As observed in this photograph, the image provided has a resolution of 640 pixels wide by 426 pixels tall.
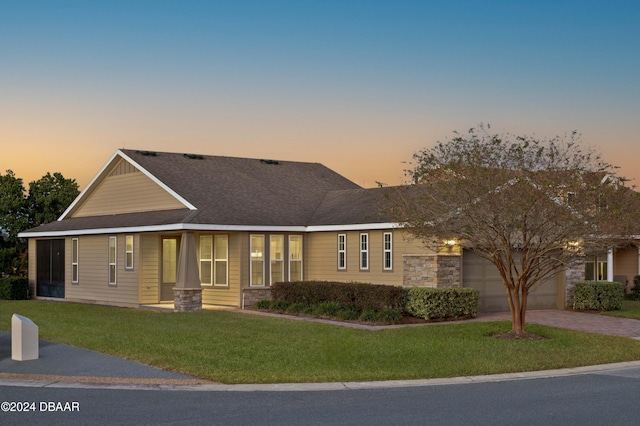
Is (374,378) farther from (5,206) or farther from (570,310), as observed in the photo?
(5,206)

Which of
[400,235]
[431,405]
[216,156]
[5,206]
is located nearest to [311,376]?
[431,405]

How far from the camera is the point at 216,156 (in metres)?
35.4

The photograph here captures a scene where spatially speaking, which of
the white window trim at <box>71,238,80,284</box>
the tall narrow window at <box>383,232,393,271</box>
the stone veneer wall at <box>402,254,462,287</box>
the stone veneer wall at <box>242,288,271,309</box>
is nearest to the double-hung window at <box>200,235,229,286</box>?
the stone veneer wall at <box>242,288,271,309</box>

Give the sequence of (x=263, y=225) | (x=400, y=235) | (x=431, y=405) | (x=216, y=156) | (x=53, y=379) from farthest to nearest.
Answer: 1. (x=216, y=156)
2. (x=263, y=225)
3. (x=400, y=235)
4. (x=53, y=379)
5. (x=431, y=405)

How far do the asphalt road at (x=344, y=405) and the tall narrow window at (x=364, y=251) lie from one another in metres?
14.7

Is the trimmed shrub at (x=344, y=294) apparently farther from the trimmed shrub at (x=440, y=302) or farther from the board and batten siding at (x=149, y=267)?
the board and batten siding at (x=149, y=267)

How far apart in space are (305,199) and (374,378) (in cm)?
1941

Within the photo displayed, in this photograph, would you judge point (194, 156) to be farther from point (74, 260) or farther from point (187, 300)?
point (187, 300)

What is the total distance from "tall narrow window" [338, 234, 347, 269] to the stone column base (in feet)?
16.6

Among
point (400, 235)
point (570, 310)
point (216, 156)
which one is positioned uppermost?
point (216, 156)

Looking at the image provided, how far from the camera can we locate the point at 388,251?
27.6 metres

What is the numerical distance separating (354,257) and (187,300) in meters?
5.78

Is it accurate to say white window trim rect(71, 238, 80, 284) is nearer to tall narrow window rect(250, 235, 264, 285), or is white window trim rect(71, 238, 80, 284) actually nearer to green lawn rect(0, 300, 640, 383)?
tall narrow window rect(250, 235, 264, 285)

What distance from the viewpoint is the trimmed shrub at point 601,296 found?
26781mm
